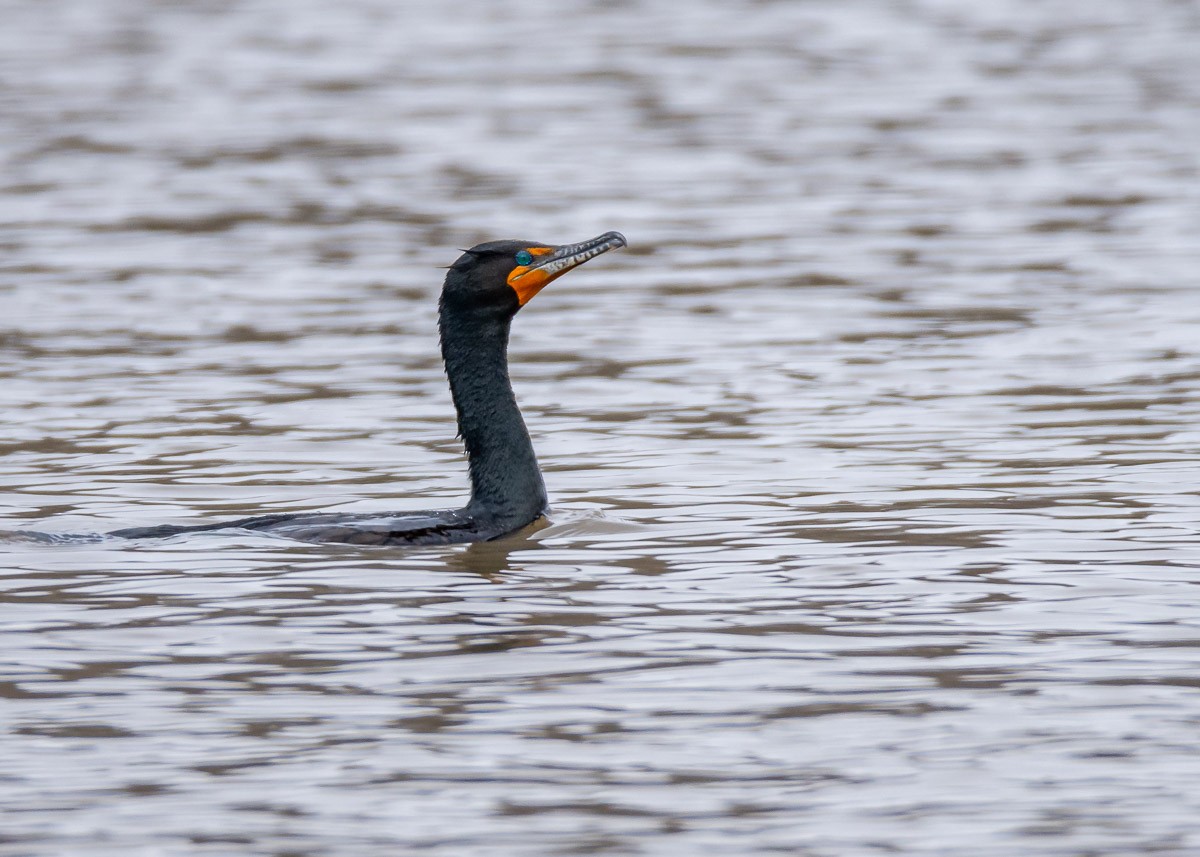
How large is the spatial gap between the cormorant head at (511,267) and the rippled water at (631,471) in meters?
1.16

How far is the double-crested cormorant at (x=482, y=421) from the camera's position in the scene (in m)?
10.1

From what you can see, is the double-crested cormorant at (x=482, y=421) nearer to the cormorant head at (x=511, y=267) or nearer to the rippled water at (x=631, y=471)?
the cormorant head at (x=511, y=267)

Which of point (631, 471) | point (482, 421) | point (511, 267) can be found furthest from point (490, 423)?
point (631, 471)

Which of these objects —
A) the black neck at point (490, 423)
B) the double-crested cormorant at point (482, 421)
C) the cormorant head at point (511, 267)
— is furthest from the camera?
the black neck at point (490, 423)

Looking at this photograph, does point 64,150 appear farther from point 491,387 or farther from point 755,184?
point 491,387

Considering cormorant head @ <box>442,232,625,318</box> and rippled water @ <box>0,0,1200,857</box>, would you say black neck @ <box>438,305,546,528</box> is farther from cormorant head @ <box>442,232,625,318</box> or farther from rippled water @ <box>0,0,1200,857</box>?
rippled water @ <box>0,0,1200,857</box>

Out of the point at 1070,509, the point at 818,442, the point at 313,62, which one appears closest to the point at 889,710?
the point at 1070,509

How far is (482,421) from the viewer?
10547mm

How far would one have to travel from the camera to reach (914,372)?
14.4 m

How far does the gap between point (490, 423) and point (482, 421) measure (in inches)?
1.6

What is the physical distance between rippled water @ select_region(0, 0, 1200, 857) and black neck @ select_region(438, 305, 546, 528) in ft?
1.11

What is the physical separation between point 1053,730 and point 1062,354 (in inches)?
314

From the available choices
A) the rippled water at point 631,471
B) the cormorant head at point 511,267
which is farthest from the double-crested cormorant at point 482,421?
the rippled water at point 631,471

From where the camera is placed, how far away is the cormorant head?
10305 mm
